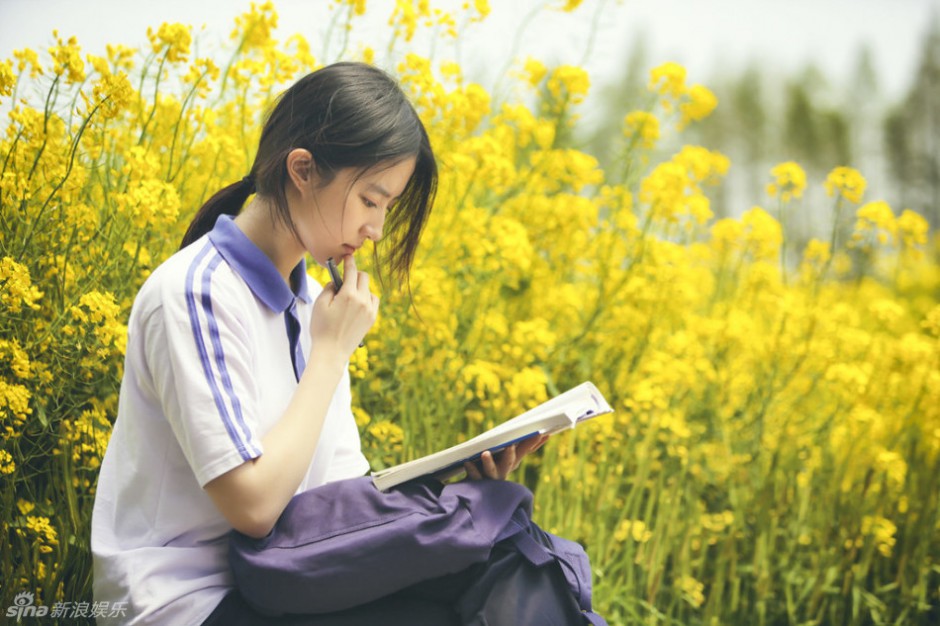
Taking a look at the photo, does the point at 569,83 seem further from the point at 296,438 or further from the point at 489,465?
the point at 296,438

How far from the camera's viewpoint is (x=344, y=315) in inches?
47.2

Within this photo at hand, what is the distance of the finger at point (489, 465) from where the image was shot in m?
1.16

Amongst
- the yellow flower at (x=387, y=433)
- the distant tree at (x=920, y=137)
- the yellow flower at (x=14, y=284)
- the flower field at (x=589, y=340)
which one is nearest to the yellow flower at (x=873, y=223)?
the flower field at (x=589, y=340)

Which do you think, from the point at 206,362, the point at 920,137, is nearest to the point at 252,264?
the point at 206,362

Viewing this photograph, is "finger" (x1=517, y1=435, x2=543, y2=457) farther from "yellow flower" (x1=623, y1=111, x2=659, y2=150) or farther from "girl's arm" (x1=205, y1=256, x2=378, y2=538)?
"yellow flower" (x1=623, y1=111, x2=659, y2=150)

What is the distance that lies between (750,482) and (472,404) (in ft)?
2.46

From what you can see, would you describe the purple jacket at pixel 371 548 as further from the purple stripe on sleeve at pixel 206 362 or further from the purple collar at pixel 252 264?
the purple collar at pixel 252 264

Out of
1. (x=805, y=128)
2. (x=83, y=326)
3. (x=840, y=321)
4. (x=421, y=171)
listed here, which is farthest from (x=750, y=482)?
(x=805, y=128)

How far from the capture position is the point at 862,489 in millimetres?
2410

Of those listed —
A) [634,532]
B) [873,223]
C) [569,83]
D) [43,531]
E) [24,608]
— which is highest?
[569,83]

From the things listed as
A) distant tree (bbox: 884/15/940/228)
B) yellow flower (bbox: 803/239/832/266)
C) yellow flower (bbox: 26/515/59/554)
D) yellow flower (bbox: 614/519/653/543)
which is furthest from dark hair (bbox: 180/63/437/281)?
distant tree (bbox: 884/15/940/228)

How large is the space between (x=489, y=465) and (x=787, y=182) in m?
1.65

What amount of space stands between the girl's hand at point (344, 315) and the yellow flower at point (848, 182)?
1.61 meters

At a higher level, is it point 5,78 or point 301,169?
point 5,78
